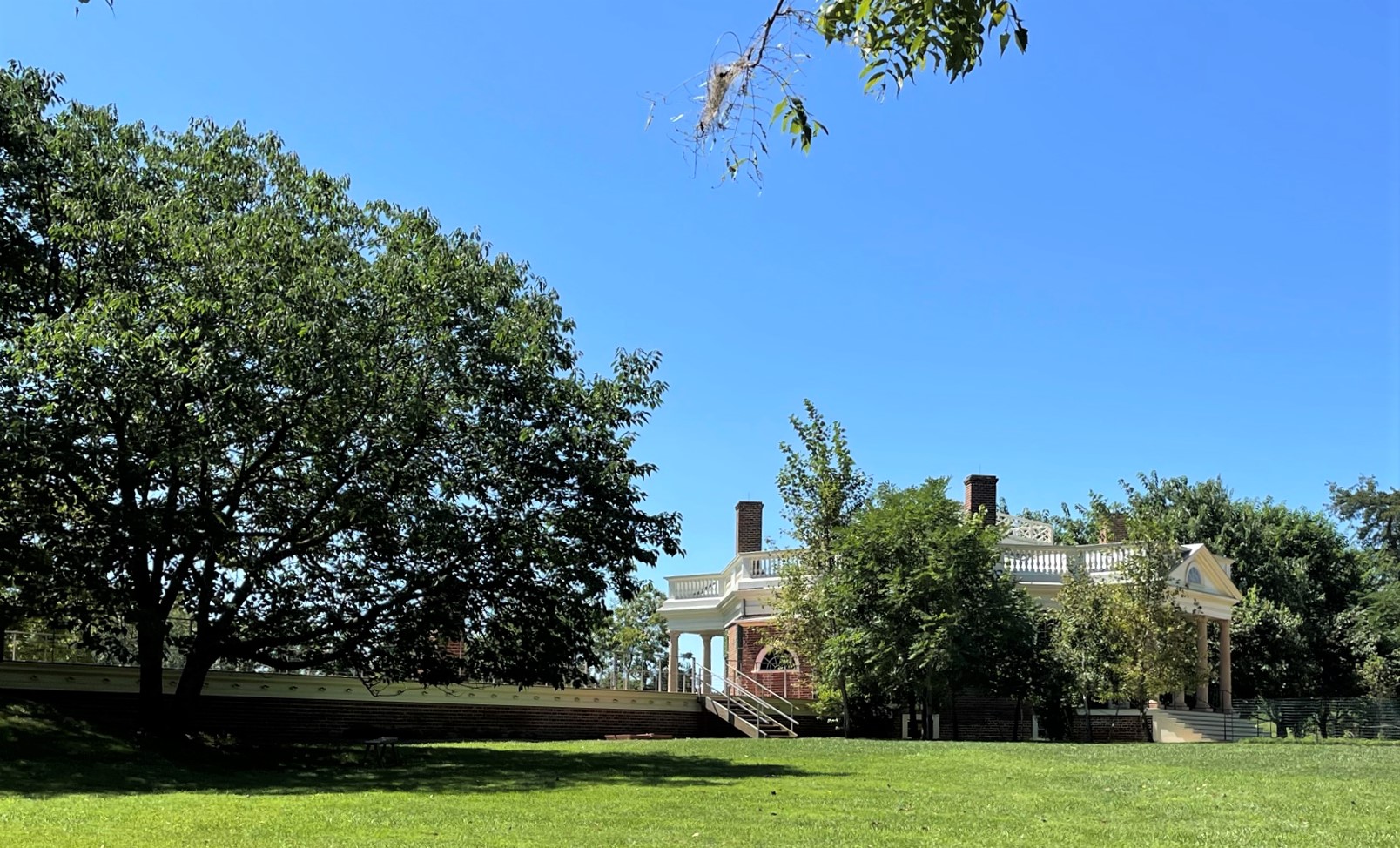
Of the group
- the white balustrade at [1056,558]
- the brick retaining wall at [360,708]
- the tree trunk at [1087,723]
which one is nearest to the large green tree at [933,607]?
the tree trunk at [1087,723]

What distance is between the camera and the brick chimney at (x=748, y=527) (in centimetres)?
3903

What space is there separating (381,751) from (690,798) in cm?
843

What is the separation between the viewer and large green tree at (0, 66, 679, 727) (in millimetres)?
17484

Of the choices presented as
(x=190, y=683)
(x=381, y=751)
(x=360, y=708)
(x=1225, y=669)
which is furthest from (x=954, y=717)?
(x=190, y=683)

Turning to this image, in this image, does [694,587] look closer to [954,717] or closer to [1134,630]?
[954,717]

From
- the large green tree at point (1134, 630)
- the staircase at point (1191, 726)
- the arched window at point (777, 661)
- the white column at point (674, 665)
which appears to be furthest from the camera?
the white column at point (674, 665)

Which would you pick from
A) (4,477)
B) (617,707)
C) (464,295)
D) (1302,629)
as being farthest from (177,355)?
(1302,629)

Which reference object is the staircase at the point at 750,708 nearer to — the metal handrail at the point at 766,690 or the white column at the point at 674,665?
the metal handrail at the point at 766,690

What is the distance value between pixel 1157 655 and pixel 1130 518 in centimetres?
390

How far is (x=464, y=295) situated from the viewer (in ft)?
65.2

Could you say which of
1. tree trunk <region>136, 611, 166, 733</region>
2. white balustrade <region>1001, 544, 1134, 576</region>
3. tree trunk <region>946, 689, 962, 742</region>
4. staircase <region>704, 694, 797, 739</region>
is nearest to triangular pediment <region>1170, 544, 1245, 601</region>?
white balustrade <region>1001, 544, 1134, 576</region>

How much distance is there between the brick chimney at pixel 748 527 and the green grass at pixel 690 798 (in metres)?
18.8

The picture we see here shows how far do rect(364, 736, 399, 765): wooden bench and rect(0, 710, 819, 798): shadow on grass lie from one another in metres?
0.20

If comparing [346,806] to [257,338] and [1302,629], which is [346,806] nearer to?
Answer: [257,338]
